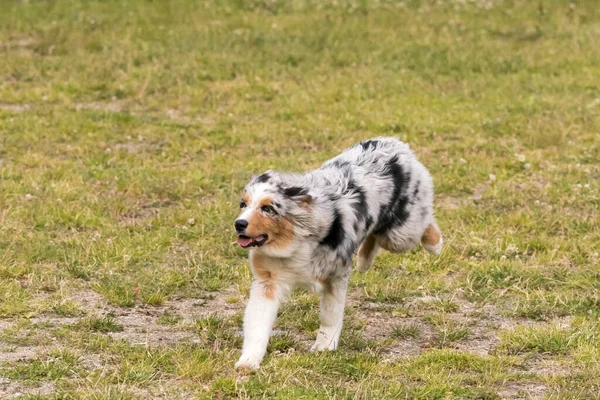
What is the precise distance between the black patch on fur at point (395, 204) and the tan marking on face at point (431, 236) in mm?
583

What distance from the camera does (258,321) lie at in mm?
6293

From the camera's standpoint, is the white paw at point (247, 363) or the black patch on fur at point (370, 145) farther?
the black patch on fur at point (370, 145)

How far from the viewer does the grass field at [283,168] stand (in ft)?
21.0

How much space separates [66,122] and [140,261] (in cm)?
519

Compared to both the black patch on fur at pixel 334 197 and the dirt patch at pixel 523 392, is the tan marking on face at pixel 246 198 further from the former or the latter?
the dirt patch at pixel 523 392

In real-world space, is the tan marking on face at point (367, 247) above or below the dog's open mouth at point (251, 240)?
below

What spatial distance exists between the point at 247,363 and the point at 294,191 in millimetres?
1092

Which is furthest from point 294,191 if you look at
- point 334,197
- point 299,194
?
point 334,197

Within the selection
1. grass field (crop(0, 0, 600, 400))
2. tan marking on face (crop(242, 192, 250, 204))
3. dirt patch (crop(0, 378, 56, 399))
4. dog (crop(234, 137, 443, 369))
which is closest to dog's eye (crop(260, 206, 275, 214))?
dog (crop(234, 137, 443, 369))

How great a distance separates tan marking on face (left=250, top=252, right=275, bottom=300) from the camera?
6336 mm

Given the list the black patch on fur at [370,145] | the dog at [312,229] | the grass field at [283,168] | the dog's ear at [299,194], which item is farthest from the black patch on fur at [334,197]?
the grass field at [283,168]

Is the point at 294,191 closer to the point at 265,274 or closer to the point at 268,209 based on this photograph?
the point at 268,209

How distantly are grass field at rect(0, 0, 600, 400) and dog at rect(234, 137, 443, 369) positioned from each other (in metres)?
0.31

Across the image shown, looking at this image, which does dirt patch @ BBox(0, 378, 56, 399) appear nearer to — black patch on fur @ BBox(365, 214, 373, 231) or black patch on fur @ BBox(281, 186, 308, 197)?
black patch on fur @ BBox(281, 186, 308, 197)
